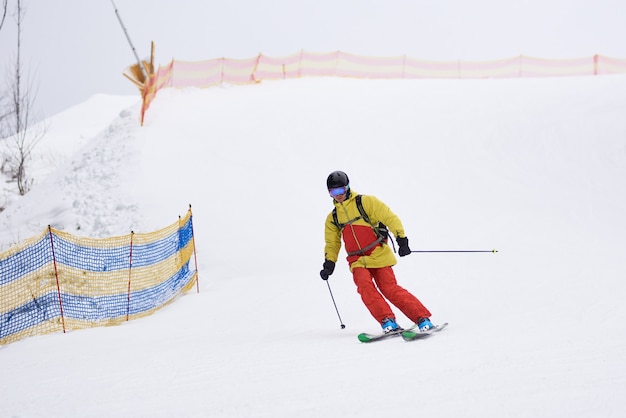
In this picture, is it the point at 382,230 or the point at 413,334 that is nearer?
the point at 413,334

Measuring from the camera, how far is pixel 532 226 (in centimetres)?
1220

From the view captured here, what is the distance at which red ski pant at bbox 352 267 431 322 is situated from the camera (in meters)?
5.56

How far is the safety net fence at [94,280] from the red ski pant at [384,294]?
5.11m

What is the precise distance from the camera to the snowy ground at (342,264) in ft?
12.2

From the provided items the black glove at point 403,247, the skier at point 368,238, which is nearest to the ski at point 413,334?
the skier at point 368,238

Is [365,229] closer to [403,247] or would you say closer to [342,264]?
[403,247]

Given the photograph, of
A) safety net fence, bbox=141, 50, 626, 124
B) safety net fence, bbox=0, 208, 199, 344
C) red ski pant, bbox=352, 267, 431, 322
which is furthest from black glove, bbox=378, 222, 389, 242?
safety net fence, bbox=141, 50, 626, 124

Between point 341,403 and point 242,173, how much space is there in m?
13.7

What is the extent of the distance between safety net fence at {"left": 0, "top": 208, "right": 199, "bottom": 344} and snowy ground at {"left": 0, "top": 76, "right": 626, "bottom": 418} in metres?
0.68

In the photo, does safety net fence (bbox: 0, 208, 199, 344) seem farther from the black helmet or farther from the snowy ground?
the black helmet

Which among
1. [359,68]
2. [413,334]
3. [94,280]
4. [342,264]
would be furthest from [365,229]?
[359,68]

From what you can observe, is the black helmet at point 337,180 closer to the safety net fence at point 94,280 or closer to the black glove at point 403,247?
the black glove at point 403,247

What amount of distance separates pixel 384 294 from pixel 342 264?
5.75 metres

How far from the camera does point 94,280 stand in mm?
10570
